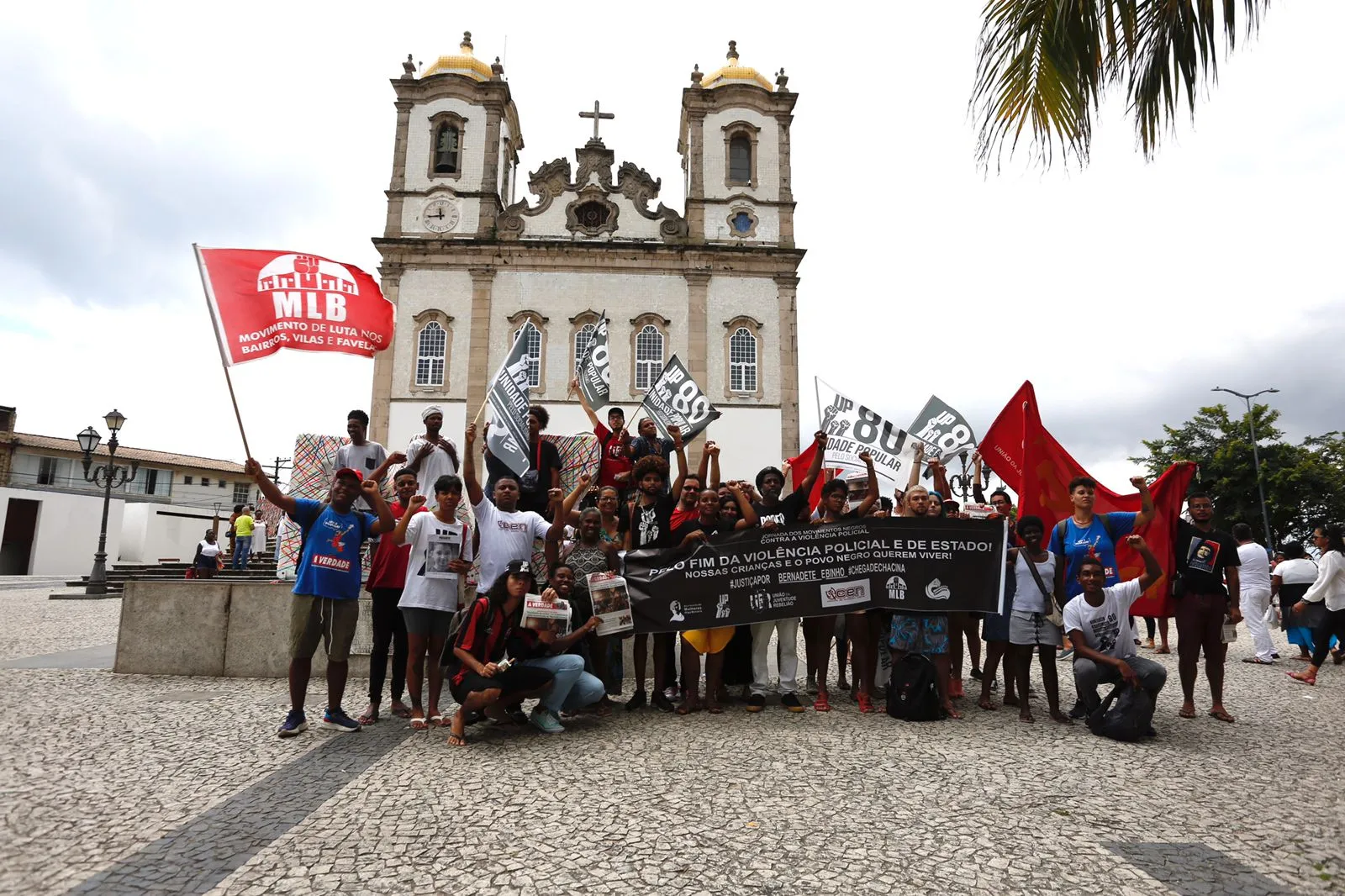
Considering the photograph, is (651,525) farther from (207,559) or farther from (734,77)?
(734,77)

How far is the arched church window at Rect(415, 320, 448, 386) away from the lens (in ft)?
90.8

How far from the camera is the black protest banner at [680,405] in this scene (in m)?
9.93

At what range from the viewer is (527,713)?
5957 millimetres

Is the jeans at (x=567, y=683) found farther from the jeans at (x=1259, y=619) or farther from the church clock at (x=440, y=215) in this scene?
the church clock at (x=440, y=215)

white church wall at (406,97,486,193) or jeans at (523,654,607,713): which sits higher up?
white church wall at (406,97,486,193)

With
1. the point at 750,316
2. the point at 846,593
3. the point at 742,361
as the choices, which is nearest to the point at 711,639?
the point at 846,593

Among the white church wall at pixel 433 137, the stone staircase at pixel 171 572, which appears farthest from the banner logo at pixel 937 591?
→ the white church wall at pixel 433 137

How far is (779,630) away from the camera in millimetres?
6273

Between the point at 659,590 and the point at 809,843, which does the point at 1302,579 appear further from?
the point at 809,843

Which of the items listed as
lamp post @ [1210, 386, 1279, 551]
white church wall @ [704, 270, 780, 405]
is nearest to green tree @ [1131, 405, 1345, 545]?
lamp post @ [1210, 386, 1279, 551]

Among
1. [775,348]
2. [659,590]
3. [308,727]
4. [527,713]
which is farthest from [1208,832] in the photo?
[775,348]

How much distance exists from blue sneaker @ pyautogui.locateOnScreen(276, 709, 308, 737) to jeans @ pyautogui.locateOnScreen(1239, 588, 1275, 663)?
33.1ft

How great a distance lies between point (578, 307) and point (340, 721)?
78.6 feet

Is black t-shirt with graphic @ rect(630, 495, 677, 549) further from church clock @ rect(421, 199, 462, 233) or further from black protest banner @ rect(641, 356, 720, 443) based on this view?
church clock @ rect(421, 199, 462, 233)
